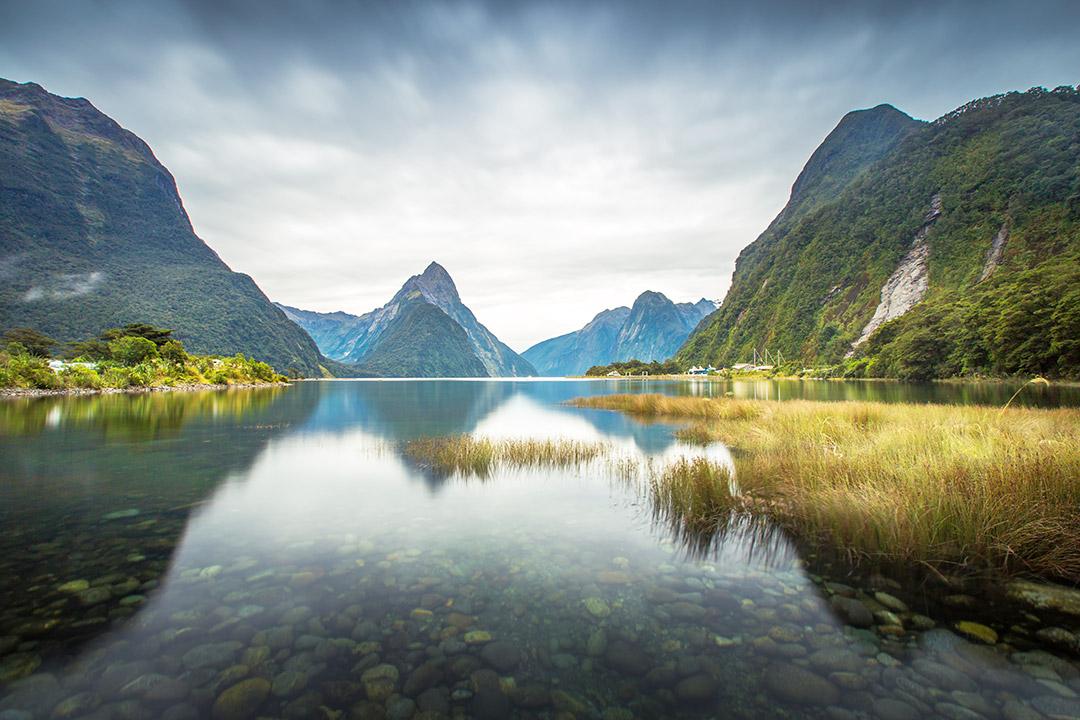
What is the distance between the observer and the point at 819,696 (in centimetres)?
451

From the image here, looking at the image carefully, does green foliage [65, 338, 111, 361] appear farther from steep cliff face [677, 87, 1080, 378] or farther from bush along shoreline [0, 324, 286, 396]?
steep cliff face [677, 87, 1080, 378]

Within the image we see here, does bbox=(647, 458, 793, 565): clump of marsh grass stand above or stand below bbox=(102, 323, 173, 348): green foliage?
below

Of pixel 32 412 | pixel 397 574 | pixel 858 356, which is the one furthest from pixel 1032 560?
pixel 858 356

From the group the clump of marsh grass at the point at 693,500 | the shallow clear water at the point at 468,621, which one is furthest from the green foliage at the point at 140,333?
the clump of marsh grass at the point at 693,500

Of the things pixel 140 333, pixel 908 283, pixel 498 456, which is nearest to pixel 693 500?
pixel 498 456

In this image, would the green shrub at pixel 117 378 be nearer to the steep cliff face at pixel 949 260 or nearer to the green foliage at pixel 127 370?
the green foliage at pixel 127 370

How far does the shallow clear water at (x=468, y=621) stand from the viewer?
4.49m

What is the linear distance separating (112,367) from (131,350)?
9109 millimetres

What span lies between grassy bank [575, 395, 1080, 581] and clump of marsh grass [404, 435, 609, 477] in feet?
23.2

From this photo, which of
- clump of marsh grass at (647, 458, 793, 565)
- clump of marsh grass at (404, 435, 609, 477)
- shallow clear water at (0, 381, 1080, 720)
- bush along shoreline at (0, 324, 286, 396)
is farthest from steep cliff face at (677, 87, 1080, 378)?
bush along shoreline at (0, 324, 286, 396)

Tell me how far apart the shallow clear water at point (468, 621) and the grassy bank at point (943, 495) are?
971 mm

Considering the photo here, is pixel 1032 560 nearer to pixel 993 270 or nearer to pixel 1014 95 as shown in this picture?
pixel 993 270

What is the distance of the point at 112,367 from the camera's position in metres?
69.1

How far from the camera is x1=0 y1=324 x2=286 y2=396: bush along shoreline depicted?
5375cm
